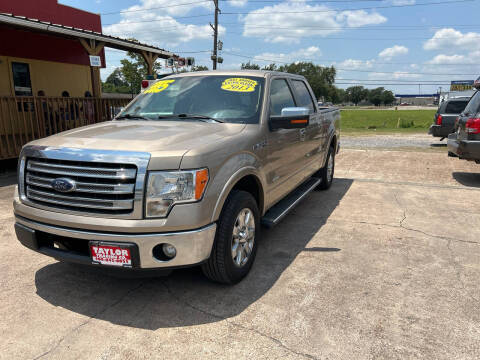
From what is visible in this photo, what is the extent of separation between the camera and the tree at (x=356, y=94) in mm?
173863

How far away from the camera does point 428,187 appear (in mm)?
6758

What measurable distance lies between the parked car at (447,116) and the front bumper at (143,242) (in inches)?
493

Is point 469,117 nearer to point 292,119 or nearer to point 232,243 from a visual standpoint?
point 292,119

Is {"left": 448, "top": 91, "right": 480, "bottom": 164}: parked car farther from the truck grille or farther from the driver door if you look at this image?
the truck grille

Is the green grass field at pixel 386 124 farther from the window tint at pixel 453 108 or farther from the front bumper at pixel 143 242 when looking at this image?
A: the front bumper at pixel 143 242

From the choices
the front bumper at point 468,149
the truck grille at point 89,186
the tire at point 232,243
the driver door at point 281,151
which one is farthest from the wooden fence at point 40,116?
the front bumper at point 468,149

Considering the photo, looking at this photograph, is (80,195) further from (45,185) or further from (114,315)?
(114,315)

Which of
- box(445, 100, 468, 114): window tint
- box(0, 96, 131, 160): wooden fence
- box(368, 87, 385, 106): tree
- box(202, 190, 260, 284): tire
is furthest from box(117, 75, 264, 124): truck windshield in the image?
box(368, 87, 385, 106): tree

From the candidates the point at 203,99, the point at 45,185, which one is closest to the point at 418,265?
the point at 203,99

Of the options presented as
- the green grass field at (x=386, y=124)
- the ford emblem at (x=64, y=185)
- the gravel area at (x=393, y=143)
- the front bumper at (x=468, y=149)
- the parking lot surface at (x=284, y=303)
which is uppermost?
the ford emblem at (x=64, y=185)

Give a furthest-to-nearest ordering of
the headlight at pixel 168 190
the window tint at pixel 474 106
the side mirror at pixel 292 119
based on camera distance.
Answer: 1. the window tint at pixel 474 106
2. the side mirror at pixel 292 119
3. the headlight at pixel 168 190

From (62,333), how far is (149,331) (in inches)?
23.4

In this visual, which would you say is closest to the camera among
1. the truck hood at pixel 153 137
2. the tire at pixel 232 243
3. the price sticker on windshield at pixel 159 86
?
the truck hood at pixel 153 137

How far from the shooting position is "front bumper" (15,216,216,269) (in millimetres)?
2480
